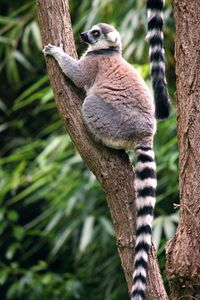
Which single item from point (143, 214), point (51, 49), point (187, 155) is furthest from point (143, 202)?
point (51, 49)

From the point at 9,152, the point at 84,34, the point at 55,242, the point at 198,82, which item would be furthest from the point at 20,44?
the point at 198,82

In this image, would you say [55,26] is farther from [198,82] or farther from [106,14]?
[106,14]

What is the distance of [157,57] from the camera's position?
147 inches

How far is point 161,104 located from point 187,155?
1.27 feet

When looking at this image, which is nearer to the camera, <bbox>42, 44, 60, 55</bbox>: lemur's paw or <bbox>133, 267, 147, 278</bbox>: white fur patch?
<bbox>133, 267, 147, 278</bbox>: white fur patch

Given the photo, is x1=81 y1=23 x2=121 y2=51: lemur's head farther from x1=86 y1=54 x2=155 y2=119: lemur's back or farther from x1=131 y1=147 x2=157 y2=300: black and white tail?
x1=131 y1=147 x2=157 y2=300: black and white tail

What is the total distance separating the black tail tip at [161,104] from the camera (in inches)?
139

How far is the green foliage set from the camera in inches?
241

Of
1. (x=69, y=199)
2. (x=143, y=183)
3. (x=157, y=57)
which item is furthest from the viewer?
(x=69, y=199)

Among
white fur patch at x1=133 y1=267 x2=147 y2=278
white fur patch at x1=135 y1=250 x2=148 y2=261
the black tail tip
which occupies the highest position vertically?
the black tail tip

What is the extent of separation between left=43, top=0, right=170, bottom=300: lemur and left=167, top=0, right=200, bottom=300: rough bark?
0.16 metres

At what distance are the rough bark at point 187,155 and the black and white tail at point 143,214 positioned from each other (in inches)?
4.4

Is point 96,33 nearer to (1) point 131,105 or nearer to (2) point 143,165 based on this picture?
(1) point 131,105

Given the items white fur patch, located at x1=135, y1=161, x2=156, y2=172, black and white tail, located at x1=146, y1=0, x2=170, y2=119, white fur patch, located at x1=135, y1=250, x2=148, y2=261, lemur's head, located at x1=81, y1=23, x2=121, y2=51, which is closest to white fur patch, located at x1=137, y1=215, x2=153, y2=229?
white fur patch, located at x1=135, y1=250, x2=148, y2=261
